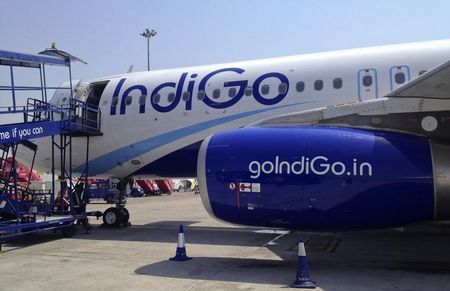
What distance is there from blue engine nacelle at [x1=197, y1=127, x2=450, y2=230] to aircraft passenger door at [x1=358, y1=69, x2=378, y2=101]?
316 cm

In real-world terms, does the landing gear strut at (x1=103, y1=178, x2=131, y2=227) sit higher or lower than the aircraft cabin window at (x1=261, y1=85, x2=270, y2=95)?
lower

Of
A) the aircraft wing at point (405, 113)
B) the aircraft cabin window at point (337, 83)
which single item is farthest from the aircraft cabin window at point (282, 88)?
the aircraft wing at point (405, 113)

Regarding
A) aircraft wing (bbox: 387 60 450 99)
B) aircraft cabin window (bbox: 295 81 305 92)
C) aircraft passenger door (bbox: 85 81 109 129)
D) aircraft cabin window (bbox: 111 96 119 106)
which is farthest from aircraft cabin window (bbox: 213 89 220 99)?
aircraft wing (bbox: 387 60 450 99)

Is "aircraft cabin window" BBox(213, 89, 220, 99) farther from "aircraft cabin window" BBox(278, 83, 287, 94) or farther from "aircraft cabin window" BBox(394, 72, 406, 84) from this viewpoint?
"aircraft cabin window" BBox(394, 72, 406, 84)

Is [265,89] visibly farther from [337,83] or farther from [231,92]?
[337,83]

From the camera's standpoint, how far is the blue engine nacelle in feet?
22.4

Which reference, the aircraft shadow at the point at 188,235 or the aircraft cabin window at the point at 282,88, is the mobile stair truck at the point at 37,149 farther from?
the aircraft cabin window at the point at 282,88

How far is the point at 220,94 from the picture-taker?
11.7m

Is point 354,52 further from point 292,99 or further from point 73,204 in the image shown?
point 73,204

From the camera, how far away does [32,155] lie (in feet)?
45.3

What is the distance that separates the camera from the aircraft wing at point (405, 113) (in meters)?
7.11

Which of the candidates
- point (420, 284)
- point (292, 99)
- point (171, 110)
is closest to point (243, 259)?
point (420, 284)

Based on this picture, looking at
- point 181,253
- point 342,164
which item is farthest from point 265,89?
point 342,164

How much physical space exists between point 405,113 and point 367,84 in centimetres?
310
